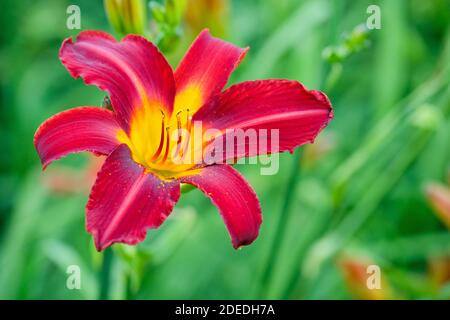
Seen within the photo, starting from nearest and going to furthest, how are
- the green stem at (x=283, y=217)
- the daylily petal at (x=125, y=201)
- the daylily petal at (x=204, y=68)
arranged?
the daylily petal at (x=125, y=201), the daylily petal at (x=204, y=68), the green stem at (x=283, y=217)

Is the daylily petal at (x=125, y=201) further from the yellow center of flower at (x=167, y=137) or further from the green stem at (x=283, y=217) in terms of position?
the green stem at (x=283, y=217)

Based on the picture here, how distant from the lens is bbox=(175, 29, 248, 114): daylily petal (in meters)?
0.62

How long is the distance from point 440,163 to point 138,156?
2.32ft

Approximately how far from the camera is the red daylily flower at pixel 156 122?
1.74ft

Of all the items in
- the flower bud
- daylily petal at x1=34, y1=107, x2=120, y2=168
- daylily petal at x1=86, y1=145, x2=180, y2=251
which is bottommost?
daylily petal at x1=86, y1=145, x2=180, y2=251

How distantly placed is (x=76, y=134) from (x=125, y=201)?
7 centimetres

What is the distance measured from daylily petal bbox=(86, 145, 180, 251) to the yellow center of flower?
60 millimetres

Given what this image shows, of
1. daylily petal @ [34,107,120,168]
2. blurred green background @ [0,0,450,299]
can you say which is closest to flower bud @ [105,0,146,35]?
blurred green background @ [0,0,450,299]

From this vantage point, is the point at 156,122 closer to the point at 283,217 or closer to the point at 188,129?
the point at 188,129

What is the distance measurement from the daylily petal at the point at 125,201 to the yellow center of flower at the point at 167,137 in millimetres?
60

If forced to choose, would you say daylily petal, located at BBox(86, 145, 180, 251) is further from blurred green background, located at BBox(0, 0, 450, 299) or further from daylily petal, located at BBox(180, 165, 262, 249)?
blurred green background, located at BBox(0, 0, 450, 299)

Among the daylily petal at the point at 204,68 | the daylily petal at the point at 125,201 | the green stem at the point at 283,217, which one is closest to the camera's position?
the daylily petal at the point at 125,201

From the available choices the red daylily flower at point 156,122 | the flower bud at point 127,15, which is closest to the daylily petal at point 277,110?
the red daylily flower at point 156,122
